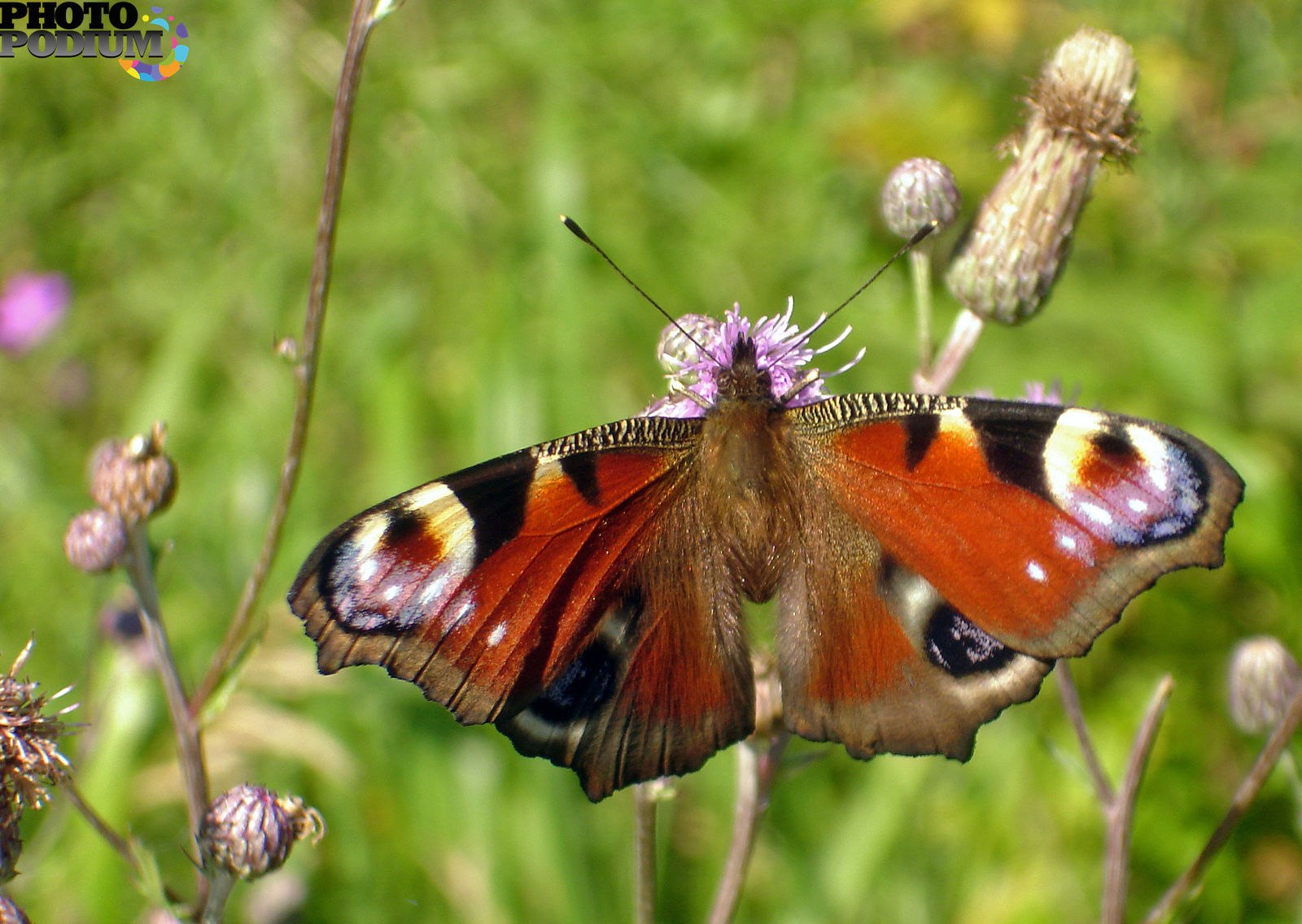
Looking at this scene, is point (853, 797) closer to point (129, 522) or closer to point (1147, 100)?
point (129, 522)

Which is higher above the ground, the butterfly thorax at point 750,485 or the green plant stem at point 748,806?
the butterfly thorax at point 750,485

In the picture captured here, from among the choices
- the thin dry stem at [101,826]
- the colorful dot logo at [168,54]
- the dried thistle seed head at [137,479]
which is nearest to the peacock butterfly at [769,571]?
the thin dry stem at [101,826]

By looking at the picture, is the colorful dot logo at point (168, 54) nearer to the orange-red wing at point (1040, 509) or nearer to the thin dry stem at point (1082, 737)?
the orange-red wing at point (1040, 509)

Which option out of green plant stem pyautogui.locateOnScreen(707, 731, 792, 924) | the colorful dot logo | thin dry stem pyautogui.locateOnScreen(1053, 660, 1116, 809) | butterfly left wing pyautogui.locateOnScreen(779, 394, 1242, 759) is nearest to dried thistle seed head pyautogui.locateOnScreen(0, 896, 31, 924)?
green plant stem pyautogui.locateOnScreen(707, 731, 792, 924)

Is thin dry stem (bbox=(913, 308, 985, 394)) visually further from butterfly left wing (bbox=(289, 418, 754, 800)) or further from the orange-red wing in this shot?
butterfly left wing (bbox=(289, 418, 754, 800))

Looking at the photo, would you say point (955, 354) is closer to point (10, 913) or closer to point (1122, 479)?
point (1122, 479)

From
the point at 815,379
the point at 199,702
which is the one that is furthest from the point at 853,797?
the point at 199,702

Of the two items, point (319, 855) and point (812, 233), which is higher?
point (812, 233)

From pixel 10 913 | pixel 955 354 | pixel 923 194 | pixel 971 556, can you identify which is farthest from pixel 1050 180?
pixel 10 913
